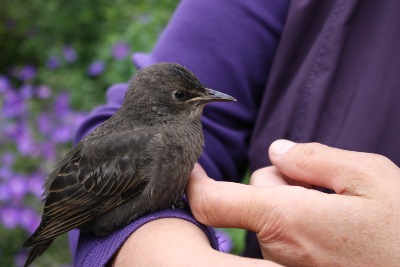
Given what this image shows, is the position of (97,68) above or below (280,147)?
below

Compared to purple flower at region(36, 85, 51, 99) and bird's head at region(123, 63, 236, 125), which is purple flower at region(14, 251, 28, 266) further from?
bird's head at region(123, 63, 236, 125)

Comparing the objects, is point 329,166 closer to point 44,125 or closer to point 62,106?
point 44,125

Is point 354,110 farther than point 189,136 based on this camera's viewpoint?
No

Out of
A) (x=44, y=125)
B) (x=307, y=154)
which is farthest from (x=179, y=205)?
(x=44, y=125)

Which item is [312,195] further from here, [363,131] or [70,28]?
[70,28]

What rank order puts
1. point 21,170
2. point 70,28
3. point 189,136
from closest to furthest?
1. point 189,136
2. point 21,170
3. point 70,28

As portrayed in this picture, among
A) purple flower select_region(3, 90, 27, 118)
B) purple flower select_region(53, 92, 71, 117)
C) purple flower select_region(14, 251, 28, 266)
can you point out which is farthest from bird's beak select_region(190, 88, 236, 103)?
purple flower select_region(3, 90, 27, 118)

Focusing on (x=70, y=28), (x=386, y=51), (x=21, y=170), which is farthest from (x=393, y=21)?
(x=70, y=28)
